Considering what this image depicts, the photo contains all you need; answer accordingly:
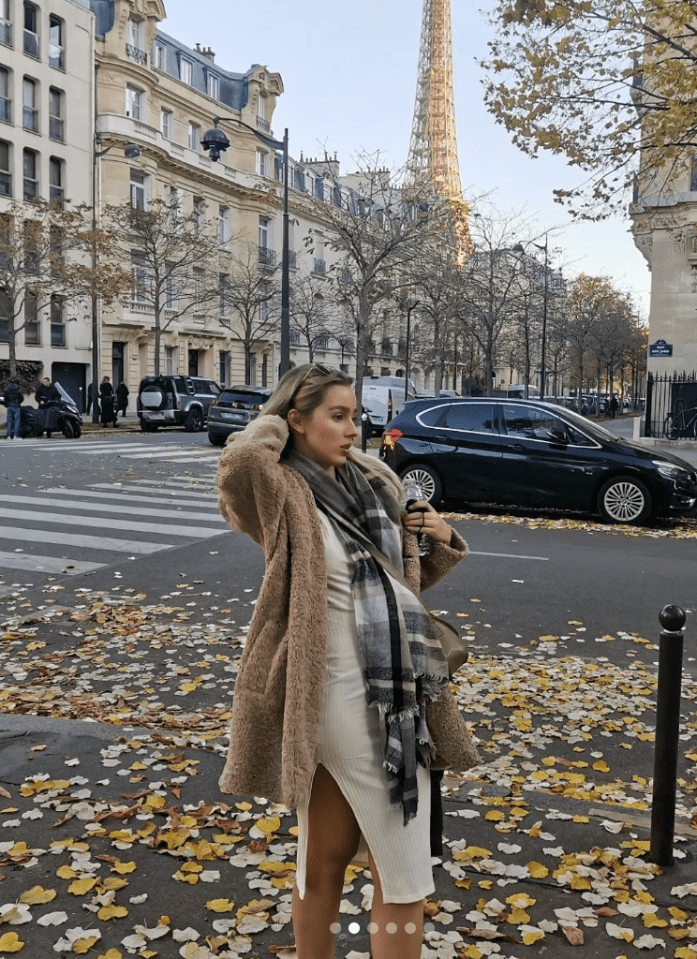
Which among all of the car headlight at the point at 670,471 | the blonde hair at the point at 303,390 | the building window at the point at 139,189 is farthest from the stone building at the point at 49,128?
the blonde hair at the point at 303,390

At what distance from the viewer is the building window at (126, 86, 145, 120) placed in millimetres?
46000

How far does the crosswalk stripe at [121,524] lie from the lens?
38.5ft

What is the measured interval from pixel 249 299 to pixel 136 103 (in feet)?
35.2

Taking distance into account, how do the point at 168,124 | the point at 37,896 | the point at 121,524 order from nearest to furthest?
the point at 37,896 < the point at 121,524 < the point at 168,124

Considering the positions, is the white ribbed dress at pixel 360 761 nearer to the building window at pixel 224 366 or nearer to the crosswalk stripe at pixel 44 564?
the crosswalk stripe at pixel 44 564

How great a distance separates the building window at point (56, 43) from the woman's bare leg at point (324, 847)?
44065mm

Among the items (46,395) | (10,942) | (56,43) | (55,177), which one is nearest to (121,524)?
(10,942)

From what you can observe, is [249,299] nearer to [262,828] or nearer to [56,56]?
[56,56]

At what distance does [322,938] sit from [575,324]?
56408 millimetres

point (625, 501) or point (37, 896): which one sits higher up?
point (625, 501)

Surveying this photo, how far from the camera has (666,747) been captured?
3.64 metres

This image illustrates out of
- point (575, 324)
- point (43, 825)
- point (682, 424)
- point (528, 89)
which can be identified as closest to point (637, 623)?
point (43, 825)

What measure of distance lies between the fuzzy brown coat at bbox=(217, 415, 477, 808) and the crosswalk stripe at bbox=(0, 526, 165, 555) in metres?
8.14

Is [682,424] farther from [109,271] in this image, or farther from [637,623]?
[637,623]
